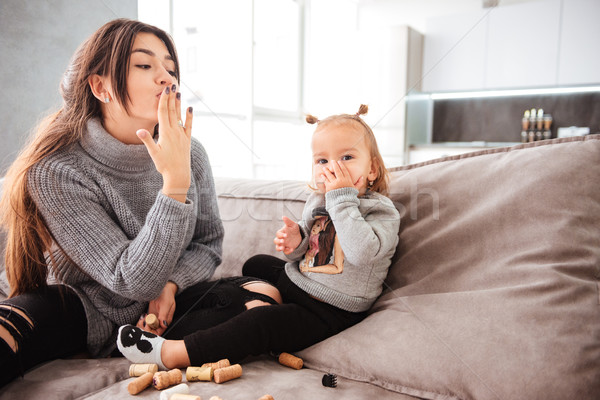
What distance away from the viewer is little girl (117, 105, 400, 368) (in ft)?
2.63

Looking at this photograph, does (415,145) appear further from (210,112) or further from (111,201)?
(111,201)

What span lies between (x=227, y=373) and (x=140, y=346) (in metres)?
0.19

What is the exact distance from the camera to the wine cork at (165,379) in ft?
2.34

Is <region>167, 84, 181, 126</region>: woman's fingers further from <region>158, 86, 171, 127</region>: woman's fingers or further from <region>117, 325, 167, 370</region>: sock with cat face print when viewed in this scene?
<region>117, 325, 167, 370</region>: sock with cat face print

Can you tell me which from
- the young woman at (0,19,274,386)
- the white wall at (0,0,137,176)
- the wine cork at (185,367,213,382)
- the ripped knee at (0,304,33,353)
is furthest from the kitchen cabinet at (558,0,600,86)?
the ripped knee at (0,304,33,353)

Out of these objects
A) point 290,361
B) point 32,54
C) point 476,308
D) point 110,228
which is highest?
point 32,54

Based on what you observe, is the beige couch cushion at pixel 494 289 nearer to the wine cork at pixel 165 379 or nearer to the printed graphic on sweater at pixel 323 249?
the printed graphic on sweater at pixel 323 249

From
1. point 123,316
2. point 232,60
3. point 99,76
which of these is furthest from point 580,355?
point 232,60

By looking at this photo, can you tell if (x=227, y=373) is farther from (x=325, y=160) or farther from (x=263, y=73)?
(x=263, y=73)

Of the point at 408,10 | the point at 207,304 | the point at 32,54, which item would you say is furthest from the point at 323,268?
the point at 408,10

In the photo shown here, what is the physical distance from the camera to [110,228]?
881 mm

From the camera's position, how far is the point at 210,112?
3223mm

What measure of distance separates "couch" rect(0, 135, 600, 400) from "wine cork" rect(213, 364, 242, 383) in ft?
0.06

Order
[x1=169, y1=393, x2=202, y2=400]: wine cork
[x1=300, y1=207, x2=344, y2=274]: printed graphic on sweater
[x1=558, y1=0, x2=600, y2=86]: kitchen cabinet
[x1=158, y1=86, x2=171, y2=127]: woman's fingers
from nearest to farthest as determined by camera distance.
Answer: [x1=169, y1=393, x2=202, y2=400]: wine cork
[x1=158, y1=86, x2=171, y2=127]: woman's fingers
[x1=300, y1=207, x2=344, y2=274]: printed graphic on sweater
[x1=558, y1=0, x2=600, y2=86]: kitchen cabinet
